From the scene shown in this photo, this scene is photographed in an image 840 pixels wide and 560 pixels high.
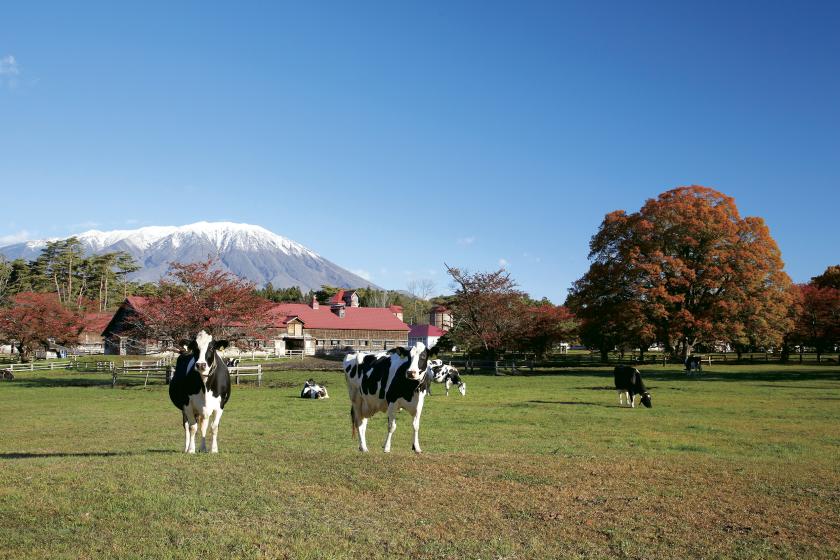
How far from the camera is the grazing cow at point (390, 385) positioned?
12.5 meters

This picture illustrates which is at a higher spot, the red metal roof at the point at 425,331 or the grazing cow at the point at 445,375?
the red metal roof at the point at 425,331

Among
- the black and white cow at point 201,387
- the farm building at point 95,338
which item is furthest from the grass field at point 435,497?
the farm building at point 95,338

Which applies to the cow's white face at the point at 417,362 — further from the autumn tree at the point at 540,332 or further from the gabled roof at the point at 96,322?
the gabled roof at the point at 96,322

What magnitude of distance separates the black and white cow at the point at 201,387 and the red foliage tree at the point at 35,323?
52751 mm

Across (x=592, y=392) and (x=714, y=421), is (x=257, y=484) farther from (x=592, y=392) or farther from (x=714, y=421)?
(x=592, y=392)

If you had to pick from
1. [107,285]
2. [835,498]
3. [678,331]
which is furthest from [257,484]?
[107,285]

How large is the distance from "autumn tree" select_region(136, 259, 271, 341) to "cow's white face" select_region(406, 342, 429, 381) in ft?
95.0

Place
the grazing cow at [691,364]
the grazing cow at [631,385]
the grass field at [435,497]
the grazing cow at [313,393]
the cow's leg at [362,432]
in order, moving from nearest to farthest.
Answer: the grass field at [435,497]
the cow's leg at [362,432]
the grazing cow at [631,385]
the grazing cow at [313,393]
the grazing cow at [691,364]

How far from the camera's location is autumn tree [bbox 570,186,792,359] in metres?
48.8

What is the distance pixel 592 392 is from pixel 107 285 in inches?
3904

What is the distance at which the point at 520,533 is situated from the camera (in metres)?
7.42

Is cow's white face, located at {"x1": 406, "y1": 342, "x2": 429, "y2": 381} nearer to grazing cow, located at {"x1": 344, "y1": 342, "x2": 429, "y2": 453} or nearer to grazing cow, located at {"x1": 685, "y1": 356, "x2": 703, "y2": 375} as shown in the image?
grazing cow, located at {"x1": 344, "y1": 342, "x2": 429, "y2": 453}

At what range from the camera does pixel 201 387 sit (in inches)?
486

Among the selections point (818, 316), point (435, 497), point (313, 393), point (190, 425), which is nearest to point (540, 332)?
point (818, 316)
